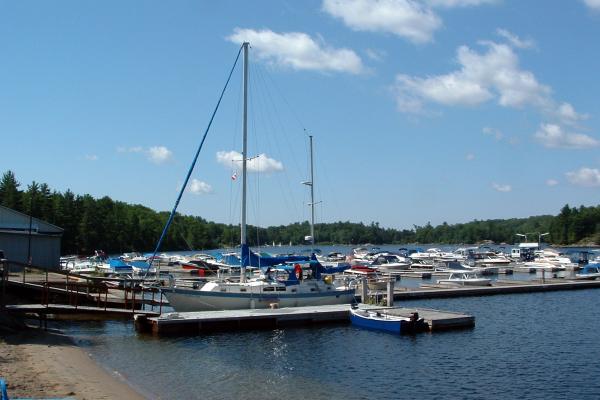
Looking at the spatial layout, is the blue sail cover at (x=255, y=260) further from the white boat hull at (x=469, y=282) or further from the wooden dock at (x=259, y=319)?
the white boat hull at (x=469, y=282)

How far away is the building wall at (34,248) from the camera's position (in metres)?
51.6

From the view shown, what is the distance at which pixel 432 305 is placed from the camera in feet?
159

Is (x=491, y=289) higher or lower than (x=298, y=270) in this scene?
lower

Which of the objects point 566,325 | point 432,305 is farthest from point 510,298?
point 566,325

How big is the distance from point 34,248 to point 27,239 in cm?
133

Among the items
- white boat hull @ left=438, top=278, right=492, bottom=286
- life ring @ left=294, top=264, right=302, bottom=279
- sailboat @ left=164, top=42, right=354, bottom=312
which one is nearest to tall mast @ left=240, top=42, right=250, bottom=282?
sailboat @ left=164, top=42, right=354, bottom=312

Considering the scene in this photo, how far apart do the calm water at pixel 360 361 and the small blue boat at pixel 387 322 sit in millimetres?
669

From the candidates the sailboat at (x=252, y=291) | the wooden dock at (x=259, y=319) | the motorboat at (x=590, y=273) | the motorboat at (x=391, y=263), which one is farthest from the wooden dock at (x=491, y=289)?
the motorboat at (x=391, y=263)

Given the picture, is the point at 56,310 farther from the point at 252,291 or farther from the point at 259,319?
the point at 252,291

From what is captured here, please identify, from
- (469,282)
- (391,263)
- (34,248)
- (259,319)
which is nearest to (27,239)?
(34,248)

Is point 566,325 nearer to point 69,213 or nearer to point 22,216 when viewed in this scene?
point 22,216

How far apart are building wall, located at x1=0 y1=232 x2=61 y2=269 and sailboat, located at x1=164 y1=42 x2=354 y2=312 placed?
19902 mm

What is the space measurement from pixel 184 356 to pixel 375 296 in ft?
60.9

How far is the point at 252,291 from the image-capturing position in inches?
1567
